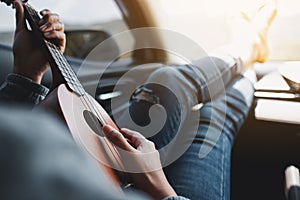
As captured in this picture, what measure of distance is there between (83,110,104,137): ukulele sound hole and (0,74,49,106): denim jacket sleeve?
5 centimetres

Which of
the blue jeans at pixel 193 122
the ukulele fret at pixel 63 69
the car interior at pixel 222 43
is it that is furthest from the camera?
the car interior at pixel 222 43

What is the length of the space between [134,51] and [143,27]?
0.11 metres

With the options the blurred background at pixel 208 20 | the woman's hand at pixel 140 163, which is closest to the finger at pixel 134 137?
the woman's hand at pixel 140 163

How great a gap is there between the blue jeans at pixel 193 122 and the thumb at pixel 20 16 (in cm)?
18

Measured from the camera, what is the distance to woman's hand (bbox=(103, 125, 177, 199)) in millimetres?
405

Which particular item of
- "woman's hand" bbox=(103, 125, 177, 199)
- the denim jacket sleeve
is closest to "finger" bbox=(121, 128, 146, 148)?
"woman's hand" bbox=(103, 125, 177, 199)

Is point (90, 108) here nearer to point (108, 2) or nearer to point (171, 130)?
point (171, 130)

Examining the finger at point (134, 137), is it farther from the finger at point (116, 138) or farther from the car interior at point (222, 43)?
the car interior at point (222, 43)

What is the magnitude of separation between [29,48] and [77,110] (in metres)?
0.12

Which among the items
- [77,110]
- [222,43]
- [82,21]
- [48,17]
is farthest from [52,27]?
[222,43]

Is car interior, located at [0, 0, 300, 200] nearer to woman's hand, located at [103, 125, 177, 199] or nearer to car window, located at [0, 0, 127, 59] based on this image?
car window, located at [0, 0, 127, 59]

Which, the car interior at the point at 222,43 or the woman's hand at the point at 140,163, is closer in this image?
the woman's hand at the point at 140,163

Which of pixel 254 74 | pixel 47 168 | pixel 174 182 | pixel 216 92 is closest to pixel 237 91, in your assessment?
pixel 216 92

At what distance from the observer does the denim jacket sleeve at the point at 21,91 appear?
40 centimetres
